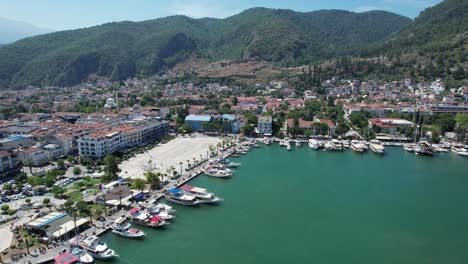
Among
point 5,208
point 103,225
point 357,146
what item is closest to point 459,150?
point 357,146

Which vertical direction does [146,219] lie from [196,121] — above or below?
below

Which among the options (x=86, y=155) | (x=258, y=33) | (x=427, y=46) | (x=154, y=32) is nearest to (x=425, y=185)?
(x=86, y=155)

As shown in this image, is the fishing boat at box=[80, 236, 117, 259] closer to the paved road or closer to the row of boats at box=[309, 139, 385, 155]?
the paved road

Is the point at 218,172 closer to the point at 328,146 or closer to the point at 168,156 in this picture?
the point at 168,156

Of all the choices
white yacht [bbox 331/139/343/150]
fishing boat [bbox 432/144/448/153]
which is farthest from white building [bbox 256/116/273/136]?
fishing boat [bbox 432/144/448/153]

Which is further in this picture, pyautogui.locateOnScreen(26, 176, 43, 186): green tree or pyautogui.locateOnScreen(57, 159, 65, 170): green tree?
pyautogui.locateOnScreen(57, 159, 65, 170): green tree

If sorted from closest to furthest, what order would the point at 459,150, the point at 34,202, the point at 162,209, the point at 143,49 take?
the point at 162,209, the point at 34,202, the point at 459,150, the point at 143,49
